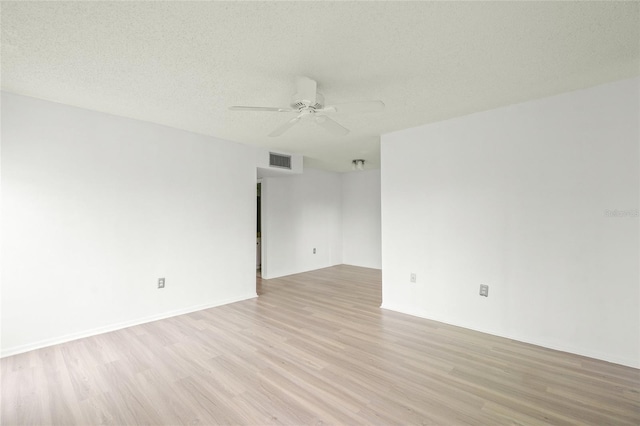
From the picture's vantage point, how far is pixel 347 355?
8.19 feet

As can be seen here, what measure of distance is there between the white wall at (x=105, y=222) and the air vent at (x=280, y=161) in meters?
0.67

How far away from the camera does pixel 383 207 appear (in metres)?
3.87

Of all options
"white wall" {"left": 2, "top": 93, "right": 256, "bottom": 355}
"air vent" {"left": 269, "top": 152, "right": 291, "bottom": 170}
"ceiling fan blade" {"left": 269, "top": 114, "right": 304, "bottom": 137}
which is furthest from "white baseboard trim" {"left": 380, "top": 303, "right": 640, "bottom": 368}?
"air vent" {"left": 269, "top": 152, "right": 291, "bottom": 170}

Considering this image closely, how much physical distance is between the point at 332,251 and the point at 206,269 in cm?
370

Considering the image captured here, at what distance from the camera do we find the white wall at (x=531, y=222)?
2.36 meters

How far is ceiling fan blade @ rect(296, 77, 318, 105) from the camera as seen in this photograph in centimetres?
214

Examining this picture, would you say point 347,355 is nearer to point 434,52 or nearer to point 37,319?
point 434,52

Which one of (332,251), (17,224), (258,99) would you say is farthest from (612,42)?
(332,251)

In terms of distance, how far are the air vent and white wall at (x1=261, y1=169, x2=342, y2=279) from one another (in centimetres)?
88

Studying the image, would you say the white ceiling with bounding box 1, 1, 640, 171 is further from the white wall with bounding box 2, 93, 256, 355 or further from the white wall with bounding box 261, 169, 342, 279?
Answer: the white wall with bounding box 261, 169, 342, 279

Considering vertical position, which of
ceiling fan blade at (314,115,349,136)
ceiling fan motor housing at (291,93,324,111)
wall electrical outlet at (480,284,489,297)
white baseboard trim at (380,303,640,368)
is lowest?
white baseboard trim at (380,303,640,368)

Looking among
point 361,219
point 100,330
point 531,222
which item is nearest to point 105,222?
point 100,330

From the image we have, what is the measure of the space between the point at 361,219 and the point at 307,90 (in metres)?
5.08

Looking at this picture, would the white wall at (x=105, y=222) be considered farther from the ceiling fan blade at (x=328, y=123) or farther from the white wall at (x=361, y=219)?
the white wall at (x=361, y=219)
